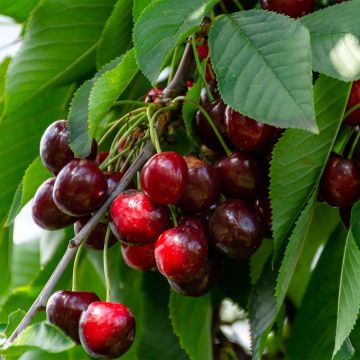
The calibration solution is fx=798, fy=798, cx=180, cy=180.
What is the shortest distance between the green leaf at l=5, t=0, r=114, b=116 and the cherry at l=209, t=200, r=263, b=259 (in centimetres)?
49

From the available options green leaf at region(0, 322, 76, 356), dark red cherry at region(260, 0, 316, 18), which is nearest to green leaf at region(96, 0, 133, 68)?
dark red cherry at region(260, 0, 316, 18)

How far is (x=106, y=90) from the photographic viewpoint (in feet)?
3.12

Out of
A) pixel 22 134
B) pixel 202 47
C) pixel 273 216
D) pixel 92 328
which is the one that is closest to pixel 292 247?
pixel 273 216

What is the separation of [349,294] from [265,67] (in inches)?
11.1

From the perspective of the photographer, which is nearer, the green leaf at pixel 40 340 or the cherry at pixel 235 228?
the green leaf at pixel 40 340

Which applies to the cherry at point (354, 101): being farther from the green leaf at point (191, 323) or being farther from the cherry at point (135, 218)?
the green leaf at point (191, 323)

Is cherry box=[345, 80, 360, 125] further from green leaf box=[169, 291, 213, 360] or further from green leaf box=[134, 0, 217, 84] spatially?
green leaf box=[169, 291, 213, 360]

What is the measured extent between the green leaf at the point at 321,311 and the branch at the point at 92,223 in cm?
35

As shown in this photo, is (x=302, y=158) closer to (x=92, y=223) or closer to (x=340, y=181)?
(x=340, y=181)

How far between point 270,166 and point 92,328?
0.28 metres

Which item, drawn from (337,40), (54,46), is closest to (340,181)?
(337,40)

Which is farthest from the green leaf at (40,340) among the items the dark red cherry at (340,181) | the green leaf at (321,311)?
the green leaf at (321,311)

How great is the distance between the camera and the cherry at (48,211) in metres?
1.04

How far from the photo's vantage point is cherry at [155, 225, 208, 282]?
0.93 metres
